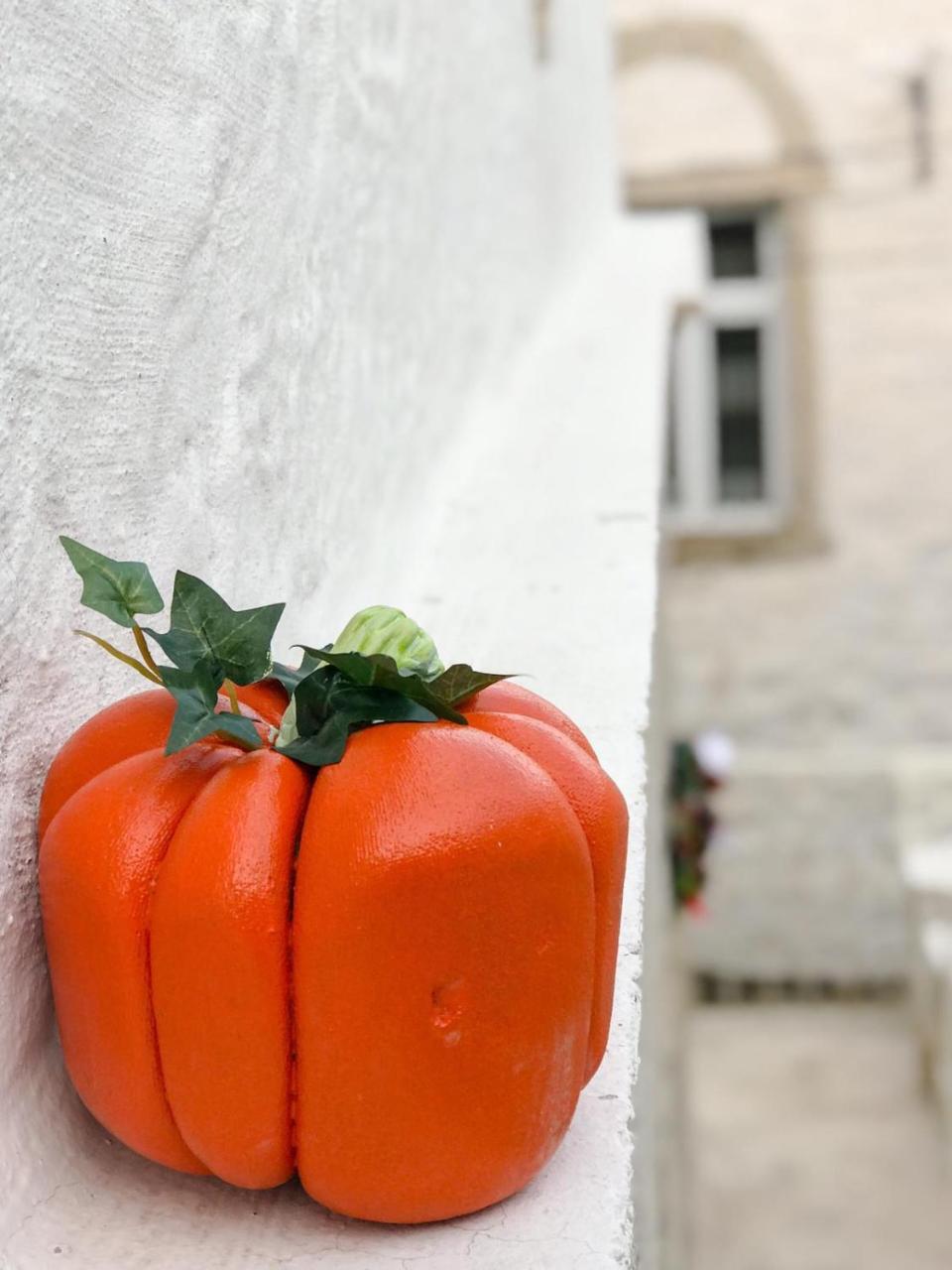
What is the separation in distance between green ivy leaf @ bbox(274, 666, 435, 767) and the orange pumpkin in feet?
0.04

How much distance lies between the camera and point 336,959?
67cm

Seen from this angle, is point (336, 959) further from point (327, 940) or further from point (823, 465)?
point (823, 465)

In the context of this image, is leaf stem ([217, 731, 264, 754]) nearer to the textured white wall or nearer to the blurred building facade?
the textured white wall

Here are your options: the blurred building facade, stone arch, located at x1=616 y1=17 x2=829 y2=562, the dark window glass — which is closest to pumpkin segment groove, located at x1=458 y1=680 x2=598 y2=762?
the blurred building facade

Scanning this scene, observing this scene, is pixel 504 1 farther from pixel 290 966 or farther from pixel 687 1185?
pixel 687 1185

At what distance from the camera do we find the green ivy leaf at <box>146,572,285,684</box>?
74 centimetres

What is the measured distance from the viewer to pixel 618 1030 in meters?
0.92

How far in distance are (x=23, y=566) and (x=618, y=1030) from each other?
0.44 metres

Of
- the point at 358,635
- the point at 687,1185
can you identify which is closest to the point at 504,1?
the point at 358,635

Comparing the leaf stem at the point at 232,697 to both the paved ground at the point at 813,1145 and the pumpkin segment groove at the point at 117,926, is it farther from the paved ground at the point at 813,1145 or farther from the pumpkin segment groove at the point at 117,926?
the paved ground at the point at 813,1145

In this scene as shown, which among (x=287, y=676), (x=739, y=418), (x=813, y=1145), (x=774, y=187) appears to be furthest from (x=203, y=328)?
(x=739, y=418)

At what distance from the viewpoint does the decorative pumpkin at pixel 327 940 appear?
2.20 ft

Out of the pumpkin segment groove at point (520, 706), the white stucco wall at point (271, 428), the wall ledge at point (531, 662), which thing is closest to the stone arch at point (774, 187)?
the wall ledge at point (531, 662)

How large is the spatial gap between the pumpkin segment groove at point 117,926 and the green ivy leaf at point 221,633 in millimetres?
44
